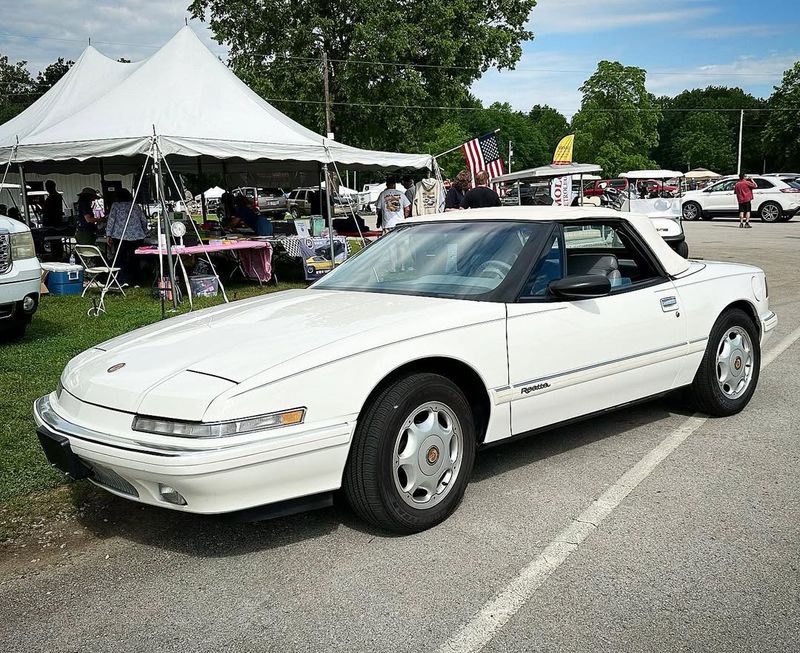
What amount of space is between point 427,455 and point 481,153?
61.5ft

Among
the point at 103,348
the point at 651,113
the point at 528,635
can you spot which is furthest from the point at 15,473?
the point at 651,113

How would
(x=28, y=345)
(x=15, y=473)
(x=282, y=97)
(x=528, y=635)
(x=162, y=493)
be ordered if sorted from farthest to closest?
(x=282, y=97) < (x=28, y=345) < (x=15, y=473) < (x=162, y=493) < (x=528, y=635)

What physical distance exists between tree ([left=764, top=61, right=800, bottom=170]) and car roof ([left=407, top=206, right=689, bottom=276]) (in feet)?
240

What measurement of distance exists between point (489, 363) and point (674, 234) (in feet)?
29.4

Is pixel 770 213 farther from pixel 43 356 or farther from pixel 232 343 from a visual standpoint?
pixel 232 343

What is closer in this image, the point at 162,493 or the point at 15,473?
the point at 162,493

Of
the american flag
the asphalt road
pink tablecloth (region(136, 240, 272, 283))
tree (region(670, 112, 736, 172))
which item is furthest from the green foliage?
the asphalt road

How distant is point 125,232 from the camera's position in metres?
12.4

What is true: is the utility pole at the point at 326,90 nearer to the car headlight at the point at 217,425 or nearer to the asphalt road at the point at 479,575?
the asphalt road at the point at 479,575

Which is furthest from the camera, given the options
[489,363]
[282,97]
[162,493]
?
[282,97]

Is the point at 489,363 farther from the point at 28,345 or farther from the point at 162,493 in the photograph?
the point at 28,345

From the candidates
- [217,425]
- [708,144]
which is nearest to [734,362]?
[217,425]

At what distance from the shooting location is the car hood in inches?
127

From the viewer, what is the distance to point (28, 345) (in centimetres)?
787
